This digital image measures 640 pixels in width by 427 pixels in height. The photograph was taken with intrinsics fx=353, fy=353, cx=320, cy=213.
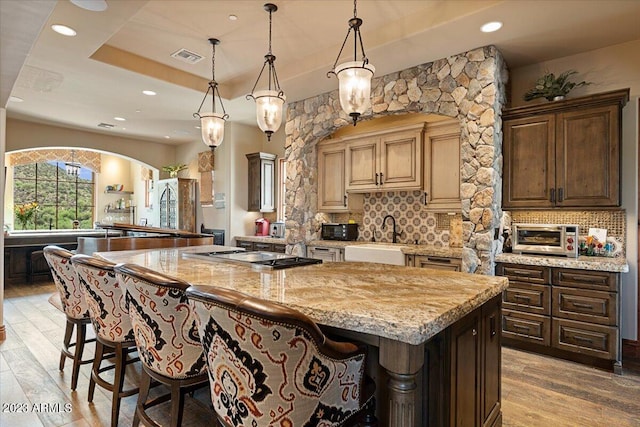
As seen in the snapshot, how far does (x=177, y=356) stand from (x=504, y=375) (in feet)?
8.60

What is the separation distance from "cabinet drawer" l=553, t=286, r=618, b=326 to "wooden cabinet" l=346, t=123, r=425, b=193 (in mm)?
1875

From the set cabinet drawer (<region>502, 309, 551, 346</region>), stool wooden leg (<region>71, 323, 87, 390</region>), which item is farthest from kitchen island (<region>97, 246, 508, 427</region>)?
cabinet drawer (<region>502, 309, 551, 346</region>)

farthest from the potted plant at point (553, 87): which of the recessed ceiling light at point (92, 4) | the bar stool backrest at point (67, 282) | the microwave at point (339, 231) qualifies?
the bar stool backrest at point (67, 282)

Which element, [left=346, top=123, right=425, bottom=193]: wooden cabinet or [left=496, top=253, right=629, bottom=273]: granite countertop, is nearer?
[left=496, top=253, right=629, bottom=273]: granite countertop

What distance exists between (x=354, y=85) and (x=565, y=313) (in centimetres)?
274

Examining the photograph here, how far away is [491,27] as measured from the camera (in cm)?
306

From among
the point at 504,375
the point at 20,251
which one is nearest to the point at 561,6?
the point at 504,375

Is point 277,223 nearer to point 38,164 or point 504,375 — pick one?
point 504,375

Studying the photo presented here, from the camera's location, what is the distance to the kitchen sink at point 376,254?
4.14 metres

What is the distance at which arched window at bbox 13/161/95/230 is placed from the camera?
33.2 feet

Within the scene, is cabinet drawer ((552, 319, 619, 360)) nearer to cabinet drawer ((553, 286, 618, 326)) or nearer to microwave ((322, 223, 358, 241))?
cabinet drawer ((553, 286, 618, 326))

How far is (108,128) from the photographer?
7039 mm

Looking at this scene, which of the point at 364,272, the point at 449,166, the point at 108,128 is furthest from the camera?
the point at 108,128

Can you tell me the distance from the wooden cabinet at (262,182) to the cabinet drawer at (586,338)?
15.8 ft
